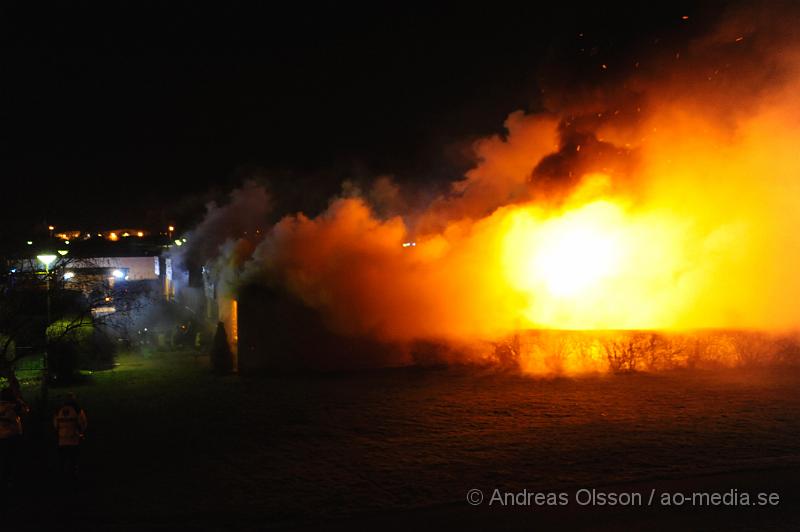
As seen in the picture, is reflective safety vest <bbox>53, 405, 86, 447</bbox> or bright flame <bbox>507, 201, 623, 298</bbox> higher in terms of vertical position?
bright flame <bbox>507, 201, 623, 298</bbox>

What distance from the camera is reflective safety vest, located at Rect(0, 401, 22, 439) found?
991 centimetres

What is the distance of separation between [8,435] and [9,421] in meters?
0.21

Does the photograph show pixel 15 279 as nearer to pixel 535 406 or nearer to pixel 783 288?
pixel 535 406

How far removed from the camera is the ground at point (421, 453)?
8047mm

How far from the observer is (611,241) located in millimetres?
21453

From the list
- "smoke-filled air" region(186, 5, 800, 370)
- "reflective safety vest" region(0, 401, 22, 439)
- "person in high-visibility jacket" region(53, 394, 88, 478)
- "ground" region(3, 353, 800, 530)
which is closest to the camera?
"ground" region(3, 353, 800, 530)

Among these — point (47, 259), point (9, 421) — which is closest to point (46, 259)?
point (47, 259)

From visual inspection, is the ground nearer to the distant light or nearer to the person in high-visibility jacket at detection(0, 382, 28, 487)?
the person in high-visibility jacket at detection(0, 382, 28, 487)

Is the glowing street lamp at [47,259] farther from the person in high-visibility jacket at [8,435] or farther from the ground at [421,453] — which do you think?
the person in high-visibility jacket at [8,435]

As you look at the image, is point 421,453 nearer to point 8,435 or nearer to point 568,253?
point 8,435

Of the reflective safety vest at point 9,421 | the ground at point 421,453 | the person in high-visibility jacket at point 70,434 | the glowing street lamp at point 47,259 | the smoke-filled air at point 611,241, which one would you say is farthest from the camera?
the smoke-filled air at point 611,241

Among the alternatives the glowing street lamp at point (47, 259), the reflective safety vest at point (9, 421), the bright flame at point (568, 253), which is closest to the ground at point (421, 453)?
the reflective safety vest at point (9, 421)

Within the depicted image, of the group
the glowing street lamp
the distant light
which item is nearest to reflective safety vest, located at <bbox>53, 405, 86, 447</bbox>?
the glowing street lamp

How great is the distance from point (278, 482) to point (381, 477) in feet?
4.81
